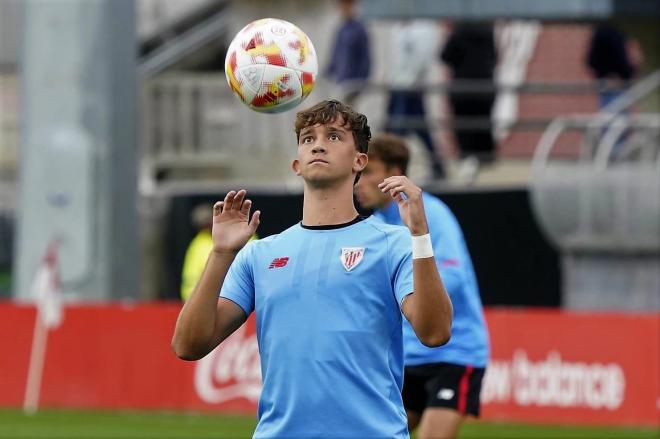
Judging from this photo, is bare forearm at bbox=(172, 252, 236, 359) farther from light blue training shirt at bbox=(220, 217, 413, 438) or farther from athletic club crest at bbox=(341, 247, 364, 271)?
athletic club crest at bbox=(341, 247, 364, 271)

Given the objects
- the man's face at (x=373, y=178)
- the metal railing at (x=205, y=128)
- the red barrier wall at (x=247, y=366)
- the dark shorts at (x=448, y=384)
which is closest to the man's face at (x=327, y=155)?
the man's face at (x=373, y=178)

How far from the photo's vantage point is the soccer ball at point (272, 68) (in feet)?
21.7

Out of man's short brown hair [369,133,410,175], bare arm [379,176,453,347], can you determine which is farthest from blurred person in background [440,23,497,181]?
bare arm [379,176,453,347]

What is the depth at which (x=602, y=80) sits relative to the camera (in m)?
19.1

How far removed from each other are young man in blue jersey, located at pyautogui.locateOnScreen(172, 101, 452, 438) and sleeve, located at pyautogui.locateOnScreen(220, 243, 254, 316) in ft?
0.07

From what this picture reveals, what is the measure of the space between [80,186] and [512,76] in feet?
27.3

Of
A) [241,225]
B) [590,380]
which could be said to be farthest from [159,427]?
[241,225]

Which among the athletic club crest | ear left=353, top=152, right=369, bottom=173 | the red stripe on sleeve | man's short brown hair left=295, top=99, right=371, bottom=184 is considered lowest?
the red stripe on sleeve

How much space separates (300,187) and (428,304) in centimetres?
1418

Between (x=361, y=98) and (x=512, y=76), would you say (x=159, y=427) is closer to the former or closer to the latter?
(x=361, y=98)

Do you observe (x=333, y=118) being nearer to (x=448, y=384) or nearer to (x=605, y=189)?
(x=448, y=384)

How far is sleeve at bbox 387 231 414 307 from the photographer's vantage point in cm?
563

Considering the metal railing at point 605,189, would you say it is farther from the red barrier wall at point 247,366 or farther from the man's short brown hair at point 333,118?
the man's short brown hair at point 333,118

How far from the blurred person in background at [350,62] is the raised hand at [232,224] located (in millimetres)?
12711
